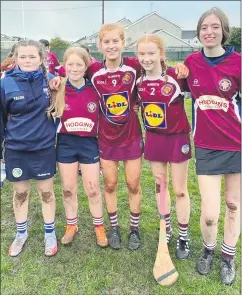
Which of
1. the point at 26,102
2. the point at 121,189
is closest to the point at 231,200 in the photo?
the point at 26,102

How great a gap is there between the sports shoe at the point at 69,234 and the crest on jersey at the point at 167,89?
4.78 feet

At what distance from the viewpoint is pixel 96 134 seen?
2.83 meters

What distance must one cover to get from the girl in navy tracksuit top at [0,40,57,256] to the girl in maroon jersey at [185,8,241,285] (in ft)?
3.63

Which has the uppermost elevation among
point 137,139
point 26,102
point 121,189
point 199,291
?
point 26,102

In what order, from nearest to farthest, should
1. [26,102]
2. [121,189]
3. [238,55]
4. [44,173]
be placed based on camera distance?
A: [238,55] < [26,102] < [44,173] < [121,189]

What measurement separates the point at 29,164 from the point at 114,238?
977 mm

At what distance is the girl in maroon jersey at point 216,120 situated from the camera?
2273 millimetres

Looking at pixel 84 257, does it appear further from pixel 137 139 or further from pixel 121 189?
pixel 121 189

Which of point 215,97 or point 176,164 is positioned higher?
point 215,97

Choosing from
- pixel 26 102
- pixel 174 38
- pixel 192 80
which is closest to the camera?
pixel 192 80

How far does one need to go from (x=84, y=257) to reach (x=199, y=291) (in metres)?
0.96

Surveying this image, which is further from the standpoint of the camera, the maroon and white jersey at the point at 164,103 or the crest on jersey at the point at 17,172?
the crest on jersey at the point at 17,172

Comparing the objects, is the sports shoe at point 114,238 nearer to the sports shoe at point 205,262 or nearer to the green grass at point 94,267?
the green grass at point 94,267

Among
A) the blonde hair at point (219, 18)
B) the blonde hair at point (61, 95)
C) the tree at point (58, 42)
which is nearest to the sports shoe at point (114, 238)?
the blonde hair at point (61, 95)
